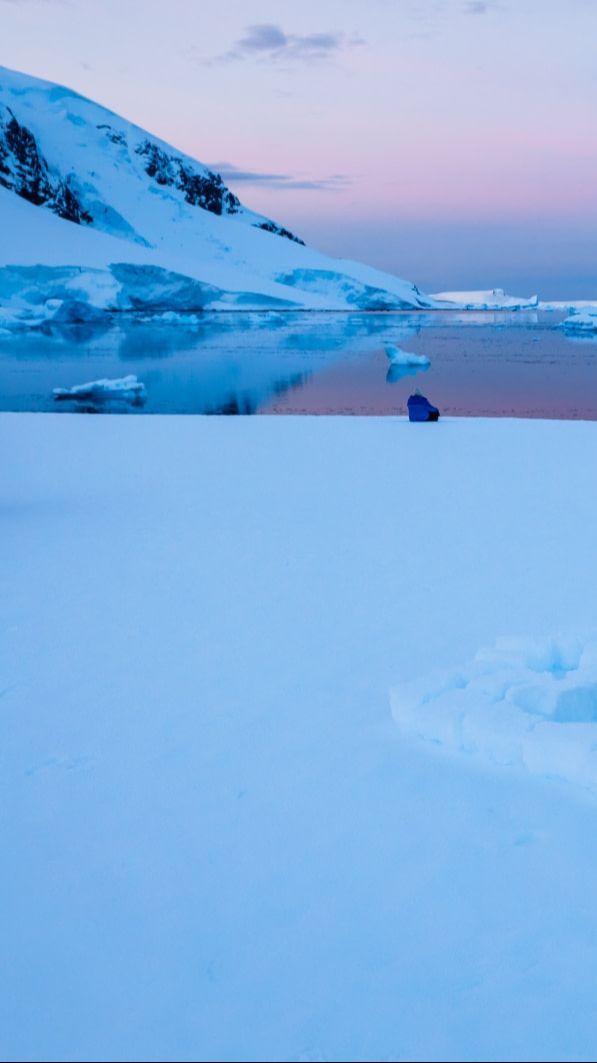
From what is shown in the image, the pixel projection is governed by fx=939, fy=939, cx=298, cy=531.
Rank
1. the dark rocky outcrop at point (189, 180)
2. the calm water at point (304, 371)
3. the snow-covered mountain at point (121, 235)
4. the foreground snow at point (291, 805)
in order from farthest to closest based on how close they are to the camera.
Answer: the dark rocky outcrop at point (189, 180) < the snow-covered mountain at point (121, 235) < the calm water at point (304, 371) < the foreground snow at point (291, 805)

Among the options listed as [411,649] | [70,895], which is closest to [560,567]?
[411,649]

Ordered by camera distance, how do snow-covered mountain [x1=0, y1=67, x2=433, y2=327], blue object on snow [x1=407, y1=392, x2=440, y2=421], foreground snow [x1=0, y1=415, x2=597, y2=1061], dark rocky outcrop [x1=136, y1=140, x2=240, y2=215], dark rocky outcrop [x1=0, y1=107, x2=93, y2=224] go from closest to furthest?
1. foreground snow [x1=0, y1=415, x2=597, y2=1061]
2. blue object on snow [x1=407, y1=392, x2=440, y2=421]
3. snow-covered mountain [x1=0, y1=67, x2=433, y2=327]
4. dark rocky outcrop [x1=0, y1=107, x2=93, y2=224]
5. dark rocky outcrop [x1=136, y1=140, x2=240, y2=215]

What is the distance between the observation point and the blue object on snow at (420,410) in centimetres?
1241

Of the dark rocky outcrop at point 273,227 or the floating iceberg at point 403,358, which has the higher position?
the dark rocky outcrop at point 273,227

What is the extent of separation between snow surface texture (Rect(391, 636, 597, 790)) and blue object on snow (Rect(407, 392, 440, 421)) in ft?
29.8

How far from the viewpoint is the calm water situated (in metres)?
20.4

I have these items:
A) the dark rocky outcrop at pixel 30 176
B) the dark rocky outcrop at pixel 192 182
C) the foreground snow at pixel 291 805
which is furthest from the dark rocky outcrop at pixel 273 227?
the foreground snow at pixel 291 805

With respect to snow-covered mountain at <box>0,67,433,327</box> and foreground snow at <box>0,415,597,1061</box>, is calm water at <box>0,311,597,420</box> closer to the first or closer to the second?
snow-covered mountain at <box>0,67,433,327</box>

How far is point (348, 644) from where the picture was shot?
3.73 meters

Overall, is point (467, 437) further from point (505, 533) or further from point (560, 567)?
point (560, 567)

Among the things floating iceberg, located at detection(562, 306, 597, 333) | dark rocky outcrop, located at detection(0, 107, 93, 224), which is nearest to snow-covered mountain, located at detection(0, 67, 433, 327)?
dark rocky outcrop, located at detection(0, 107, 93, 224)

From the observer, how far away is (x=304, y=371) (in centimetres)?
2800

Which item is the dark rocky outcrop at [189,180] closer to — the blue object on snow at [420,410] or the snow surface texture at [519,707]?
the blue object on snow at [420,410]

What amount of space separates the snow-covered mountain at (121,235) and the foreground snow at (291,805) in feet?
141
